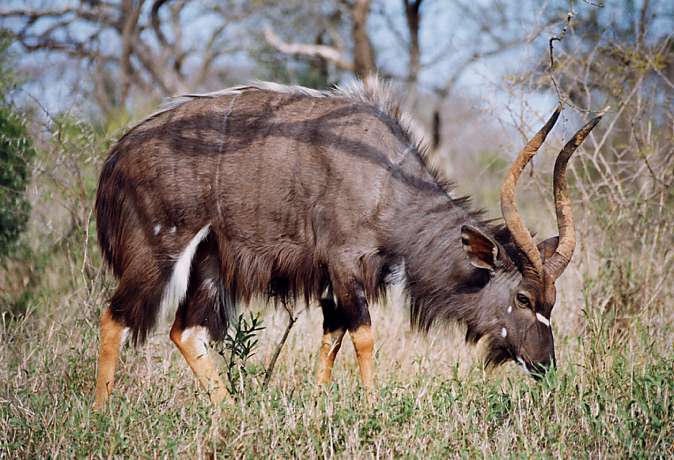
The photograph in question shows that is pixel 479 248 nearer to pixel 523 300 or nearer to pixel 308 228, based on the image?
pixel 523 300

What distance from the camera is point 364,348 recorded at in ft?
15.7

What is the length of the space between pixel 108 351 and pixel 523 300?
7.41ft

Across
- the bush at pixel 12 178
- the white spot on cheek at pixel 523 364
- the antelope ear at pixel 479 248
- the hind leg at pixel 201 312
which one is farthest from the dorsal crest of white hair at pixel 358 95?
the bush at pixel 12 178

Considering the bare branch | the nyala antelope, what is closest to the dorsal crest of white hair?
the nyala antelope

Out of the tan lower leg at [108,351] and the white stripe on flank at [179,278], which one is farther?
the white stripe on flank at [179,278]

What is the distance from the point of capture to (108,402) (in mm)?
4262

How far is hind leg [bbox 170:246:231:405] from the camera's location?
5141 millimetres

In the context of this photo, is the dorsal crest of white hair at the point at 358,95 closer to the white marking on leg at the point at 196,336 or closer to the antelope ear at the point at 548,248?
the antelope ear at the point at 548,248

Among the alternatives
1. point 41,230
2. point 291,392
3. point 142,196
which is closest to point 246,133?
point 142,196

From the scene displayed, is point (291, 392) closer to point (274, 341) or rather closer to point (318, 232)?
point (318, 232)

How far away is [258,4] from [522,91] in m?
10.1

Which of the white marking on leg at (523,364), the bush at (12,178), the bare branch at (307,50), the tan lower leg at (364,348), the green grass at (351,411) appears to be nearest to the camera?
the green grass at (351,411)

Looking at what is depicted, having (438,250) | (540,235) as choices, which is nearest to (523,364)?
(438,250)

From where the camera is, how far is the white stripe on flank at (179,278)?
16.2 feet
